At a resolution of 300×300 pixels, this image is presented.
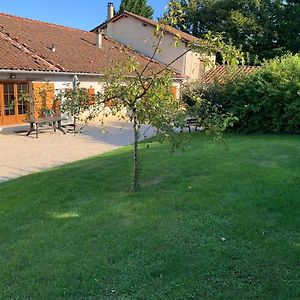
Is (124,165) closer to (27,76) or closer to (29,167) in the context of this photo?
(29,167)

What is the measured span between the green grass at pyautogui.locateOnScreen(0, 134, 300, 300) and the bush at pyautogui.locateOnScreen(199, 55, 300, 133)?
8.55 meters

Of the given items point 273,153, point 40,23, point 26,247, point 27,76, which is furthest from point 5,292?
point 40,23

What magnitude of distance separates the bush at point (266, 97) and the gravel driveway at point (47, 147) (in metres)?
4.57

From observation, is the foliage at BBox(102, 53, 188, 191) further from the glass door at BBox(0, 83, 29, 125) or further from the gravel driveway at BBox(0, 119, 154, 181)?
the glass door at BBox(0, 83, 29, 125)

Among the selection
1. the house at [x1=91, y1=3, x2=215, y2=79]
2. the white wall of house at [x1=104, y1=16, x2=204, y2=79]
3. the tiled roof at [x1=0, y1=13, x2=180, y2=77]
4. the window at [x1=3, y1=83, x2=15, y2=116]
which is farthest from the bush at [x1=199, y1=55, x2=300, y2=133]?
the white wall of house at [x1=104, y1=16, x2=204, y2=79]

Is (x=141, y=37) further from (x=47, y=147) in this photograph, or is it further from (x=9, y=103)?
(x=47, y=147)

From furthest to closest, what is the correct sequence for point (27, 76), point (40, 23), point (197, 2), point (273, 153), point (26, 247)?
point (197, 2) < point (40, 23) < point (27, 76) < point (273, 153) < point (26, 247)

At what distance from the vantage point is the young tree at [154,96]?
6402 millimetres

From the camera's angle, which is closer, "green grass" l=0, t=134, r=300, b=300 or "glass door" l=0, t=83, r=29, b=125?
"green grass" l=0, t=134, r=300, b=300

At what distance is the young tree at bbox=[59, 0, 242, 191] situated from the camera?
252 inches

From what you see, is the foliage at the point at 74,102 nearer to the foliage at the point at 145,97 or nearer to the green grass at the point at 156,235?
the foliage at the point at 145,97

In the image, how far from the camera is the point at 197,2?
151ft

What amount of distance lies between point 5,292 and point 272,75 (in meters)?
15.3

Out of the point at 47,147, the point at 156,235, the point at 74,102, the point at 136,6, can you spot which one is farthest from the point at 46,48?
the point at 136,6
